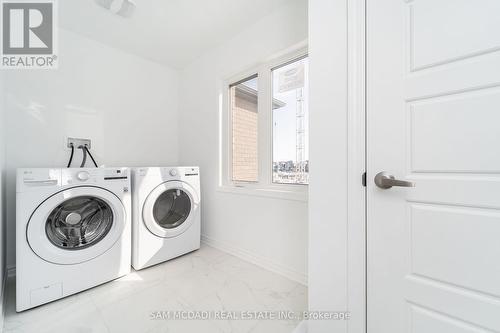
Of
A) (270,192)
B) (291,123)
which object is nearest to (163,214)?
(270,192)

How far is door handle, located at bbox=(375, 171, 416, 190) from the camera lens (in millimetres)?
744

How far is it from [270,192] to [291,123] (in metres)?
0.63

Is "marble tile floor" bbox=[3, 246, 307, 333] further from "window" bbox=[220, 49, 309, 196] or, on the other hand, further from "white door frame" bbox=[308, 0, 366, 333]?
"window" bbox=[220, 49, 309, 196]

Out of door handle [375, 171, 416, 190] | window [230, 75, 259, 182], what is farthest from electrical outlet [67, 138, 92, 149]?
door handle [375, 171, 416, 190]

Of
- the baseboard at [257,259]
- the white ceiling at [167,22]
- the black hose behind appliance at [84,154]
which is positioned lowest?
the baseboard at [257,259]

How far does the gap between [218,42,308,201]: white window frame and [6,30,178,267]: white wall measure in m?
0.94

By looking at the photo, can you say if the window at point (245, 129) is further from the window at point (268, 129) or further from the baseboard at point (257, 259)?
the baseboard at point (257, 259)

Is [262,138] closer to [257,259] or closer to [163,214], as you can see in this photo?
[257,259]

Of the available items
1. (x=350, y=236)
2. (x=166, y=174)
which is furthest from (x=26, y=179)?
(x=350, y=236)

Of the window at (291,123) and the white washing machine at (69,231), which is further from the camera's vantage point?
the window at (291,123)

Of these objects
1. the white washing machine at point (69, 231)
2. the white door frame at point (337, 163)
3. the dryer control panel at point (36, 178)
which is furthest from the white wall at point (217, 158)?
the dryer control panel at point (36, 178)

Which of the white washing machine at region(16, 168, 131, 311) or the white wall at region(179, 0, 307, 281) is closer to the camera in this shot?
the white washing machine at region(16, 168, 131, 311)

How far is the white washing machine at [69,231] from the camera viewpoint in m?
1.19

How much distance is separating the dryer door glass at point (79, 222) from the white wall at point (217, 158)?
39.1 inches
